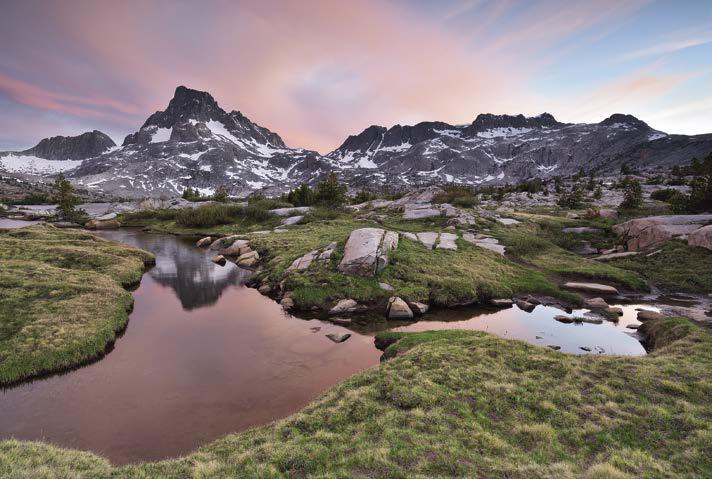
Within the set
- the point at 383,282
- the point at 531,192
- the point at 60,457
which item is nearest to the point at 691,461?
the point at 60,457

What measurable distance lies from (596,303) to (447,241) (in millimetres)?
19487

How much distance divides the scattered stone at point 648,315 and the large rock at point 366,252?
23.2 metres

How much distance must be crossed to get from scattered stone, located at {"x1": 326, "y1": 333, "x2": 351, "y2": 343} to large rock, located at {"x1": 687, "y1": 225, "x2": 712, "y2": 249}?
44044mm

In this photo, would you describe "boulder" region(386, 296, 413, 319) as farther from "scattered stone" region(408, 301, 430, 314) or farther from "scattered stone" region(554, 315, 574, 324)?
"scattered stone" region(554, 315, 574, 324)

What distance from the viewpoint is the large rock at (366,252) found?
35031mm

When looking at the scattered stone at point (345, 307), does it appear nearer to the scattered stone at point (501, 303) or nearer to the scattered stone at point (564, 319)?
the scattered stone at point (501, 303)

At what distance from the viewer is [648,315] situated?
2769 centimetres

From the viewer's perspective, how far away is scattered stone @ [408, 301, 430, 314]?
99.7 feet

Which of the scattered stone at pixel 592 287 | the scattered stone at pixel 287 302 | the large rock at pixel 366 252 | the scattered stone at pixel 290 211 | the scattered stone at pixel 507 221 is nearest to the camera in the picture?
the scattered stone at pixel 287 302

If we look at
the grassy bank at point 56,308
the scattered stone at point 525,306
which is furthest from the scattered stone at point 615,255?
the grassy bank at point 56,308

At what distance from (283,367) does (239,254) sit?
37.5 meters

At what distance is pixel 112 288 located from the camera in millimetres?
31516

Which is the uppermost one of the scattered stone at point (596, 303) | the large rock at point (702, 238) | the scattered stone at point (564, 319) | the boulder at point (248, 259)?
the large rock at point (702, 238)

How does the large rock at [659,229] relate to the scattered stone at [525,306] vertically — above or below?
above
